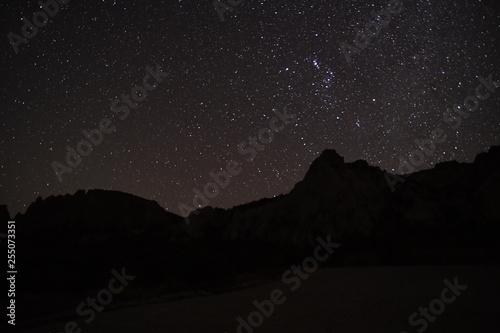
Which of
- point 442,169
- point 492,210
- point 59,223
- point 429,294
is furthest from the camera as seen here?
point 59,223

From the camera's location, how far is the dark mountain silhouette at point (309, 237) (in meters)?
17.9

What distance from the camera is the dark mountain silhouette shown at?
58.7 feet

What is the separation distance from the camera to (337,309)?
1074 centimetres

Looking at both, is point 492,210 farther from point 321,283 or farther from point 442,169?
point 321,283

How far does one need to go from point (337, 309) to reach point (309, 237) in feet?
74.5

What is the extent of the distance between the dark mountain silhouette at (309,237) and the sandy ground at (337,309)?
2.95 m

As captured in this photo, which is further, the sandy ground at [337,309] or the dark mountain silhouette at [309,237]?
the dark mountain silhouette at [309,237]

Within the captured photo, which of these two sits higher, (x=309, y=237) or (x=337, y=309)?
(x=337, y=309)

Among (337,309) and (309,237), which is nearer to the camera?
(337,309)

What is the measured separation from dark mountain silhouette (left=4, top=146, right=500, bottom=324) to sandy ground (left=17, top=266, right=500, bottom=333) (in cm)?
295

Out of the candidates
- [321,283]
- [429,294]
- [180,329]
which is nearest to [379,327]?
[429,294]

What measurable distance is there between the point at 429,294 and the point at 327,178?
27305 mm

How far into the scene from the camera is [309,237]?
3306 cm

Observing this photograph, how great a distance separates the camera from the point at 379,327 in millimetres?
8664
